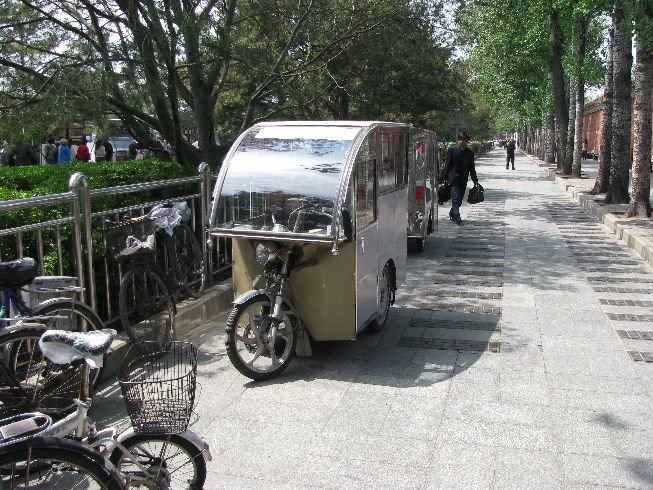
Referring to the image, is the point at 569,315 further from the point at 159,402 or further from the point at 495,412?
the point at 159,402

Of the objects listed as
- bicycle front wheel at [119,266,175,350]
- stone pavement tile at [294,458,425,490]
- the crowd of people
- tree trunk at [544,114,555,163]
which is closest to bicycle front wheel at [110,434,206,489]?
stone pavement tile at [294,458,425,490]

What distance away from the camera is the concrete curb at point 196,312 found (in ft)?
17.7

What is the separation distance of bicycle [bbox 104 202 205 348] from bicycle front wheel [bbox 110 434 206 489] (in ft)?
6.83

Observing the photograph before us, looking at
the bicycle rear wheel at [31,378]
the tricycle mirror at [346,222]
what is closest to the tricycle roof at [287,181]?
the tricycle mirror at [346,222]

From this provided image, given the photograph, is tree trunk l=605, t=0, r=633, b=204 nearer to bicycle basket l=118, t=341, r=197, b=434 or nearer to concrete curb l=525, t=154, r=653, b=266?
concrete curb l=525, t=154, r=653, b=266

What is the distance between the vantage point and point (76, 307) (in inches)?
175

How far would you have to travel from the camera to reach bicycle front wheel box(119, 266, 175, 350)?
563cm

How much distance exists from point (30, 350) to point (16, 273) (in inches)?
18.5

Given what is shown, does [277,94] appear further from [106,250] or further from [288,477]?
[288,477]

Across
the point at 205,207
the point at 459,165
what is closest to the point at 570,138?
the point at 459,165

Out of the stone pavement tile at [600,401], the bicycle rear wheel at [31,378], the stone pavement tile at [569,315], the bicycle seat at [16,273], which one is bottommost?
the stone pavement tile at [600,401]

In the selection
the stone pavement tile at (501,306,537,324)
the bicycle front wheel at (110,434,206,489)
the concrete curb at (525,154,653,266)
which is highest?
the bicycle front wheel at (110,434,206,489)

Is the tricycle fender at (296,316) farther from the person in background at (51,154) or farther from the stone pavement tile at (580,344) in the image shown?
the person in background at (51,154)

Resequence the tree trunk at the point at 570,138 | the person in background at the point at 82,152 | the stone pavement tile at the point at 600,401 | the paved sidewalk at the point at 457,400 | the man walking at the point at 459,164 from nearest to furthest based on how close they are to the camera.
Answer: the paved sidewalk at the point at 457,400 < the stone pavement tile at the point at 600,401 < the man walking at the point at 459,164 < the person in background at the point at 82,152 < the tree trunk at the point at 570,138
